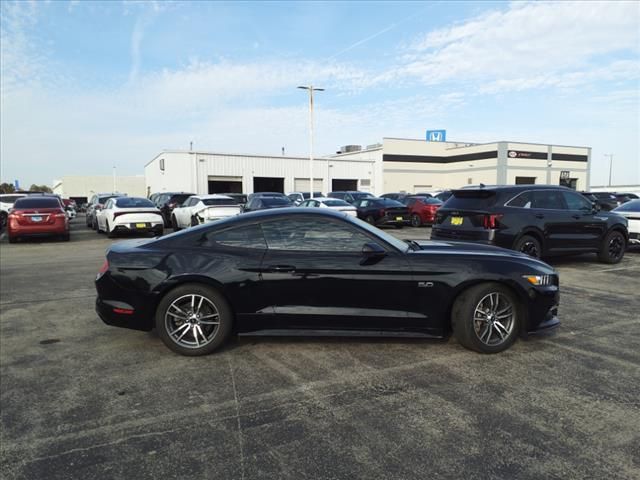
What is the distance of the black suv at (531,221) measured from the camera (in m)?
8.10

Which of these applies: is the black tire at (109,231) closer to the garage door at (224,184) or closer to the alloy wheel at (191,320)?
the alloy wheel at (191,320)

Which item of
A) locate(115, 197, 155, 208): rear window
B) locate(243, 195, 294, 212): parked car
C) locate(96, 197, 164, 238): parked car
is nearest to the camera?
locate(96, 197, 164, 238): parked car

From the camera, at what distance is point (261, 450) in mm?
2709

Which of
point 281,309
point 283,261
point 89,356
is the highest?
point 283,261

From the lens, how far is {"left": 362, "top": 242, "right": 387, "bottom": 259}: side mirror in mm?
4152

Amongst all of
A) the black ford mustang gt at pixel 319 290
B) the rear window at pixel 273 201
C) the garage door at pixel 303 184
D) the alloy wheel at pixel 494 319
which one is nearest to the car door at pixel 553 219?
the black ford mustang gt at pixel 319 290

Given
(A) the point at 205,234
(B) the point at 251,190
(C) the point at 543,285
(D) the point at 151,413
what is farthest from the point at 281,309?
(B) the point at 251,190

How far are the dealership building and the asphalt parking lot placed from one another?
120 ft

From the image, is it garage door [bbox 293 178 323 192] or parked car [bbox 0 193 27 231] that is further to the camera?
garage door [bbox 293 178 323 192]

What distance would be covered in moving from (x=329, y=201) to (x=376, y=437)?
49.5ft

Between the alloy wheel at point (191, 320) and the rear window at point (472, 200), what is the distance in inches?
230

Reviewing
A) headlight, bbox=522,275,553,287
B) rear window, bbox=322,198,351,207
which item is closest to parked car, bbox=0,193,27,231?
rear window, bbox=322,198,351,207

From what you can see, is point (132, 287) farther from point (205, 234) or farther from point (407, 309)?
point (407, 309)

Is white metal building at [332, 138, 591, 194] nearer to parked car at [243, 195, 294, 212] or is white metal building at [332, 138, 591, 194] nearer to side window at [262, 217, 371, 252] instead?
parked car at [243, 195, 294, 212]
